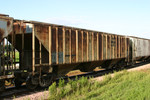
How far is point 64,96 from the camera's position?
725 centimetres

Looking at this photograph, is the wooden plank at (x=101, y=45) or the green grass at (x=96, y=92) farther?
the wooden plank at (x=101, y=45)

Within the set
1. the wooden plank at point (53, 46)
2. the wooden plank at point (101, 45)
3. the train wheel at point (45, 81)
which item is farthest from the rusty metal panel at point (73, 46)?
the wooden plank at point (101, 45)

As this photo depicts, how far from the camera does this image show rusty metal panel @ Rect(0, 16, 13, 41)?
23.5ft

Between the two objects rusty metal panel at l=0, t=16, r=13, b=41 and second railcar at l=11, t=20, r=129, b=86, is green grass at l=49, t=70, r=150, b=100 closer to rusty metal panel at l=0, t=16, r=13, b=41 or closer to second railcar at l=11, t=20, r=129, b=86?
second railcar at l=11, t=20, r=129, b=86

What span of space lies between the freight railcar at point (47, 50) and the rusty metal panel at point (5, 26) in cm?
6

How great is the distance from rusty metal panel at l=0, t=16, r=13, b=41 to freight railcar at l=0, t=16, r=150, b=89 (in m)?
0.06

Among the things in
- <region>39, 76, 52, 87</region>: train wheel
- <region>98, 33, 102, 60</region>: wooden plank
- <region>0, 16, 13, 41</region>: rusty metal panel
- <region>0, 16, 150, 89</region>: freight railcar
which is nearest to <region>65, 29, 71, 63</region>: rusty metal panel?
<region>0, 16, 150, 89</region>: freight railcar

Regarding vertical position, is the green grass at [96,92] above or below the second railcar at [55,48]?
below

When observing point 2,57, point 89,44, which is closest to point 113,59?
point 89,44

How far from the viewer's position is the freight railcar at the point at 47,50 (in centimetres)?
802

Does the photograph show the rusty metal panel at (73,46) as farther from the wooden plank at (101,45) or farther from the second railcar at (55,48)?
the wooden plank at (101,45)

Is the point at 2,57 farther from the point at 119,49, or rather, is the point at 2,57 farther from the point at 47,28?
the point at 119,49

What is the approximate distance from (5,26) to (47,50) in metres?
2.49

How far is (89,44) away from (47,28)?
13.3ft
